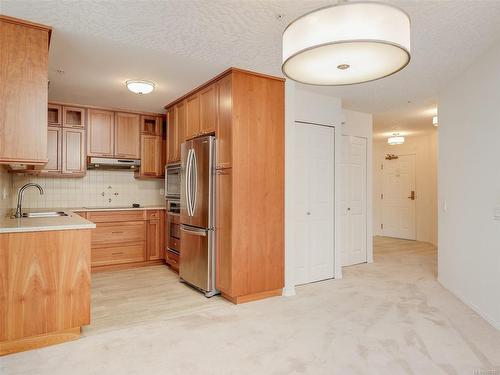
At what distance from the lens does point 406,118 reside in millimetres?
5941

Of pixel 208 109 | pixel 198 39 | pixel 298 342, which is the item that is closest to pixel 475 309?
pixel 298 342

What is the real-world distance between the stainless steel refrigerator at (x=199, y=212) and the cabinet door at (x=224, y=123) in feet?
0.32

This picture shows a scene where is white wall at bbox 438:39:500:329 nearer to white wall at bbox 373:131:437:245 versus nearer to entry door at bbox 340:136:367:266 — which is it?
entry door at bbox 340:136:367:266

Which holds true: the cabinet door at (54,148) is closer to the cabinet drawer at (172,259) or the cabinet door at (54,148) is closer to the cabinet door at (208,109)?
the cabinet drawer at (172,259)

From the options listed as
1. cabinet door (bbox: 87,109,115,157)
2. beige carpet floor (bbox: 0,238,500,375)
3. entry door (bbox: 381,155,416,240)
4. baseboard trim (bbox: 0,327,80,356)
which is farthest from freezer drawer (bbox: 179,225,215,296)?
entry door (bbox: 381,155,416,240)

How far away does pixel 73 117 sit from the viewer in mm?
5109

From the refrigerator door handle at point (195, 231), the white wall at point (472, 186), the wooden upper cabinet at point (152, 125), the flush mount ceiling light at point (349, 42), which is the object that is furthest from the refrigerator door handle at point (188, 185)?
the white wall at point (472, 186)

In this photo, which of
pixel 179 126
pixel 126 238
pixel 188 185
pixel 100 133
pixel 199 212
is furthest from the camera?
pixel 100 133

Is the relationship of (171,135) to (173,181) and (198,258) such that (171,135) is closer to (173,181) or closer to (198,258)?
(173,181)

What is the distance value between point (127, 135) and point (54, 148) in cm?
107

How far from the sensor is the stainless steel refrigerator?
361cm

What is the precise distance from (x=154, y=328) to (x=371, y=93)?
381 centimetres

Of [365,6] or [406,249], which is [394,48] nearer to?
[365,6]

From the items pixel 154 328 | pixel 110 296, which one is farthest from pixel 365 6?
pixel 110 296
